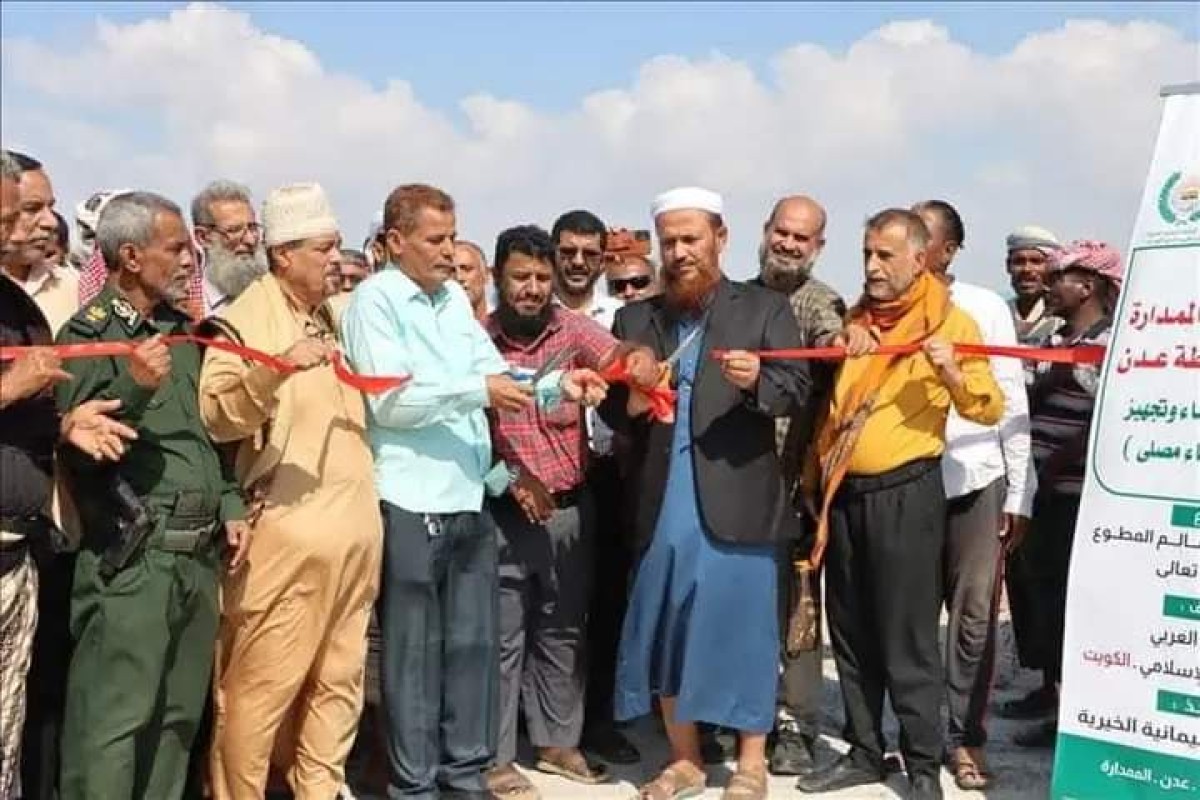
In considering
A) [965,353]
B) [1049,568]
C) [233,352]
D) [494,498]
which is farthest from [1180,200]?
[233,352]

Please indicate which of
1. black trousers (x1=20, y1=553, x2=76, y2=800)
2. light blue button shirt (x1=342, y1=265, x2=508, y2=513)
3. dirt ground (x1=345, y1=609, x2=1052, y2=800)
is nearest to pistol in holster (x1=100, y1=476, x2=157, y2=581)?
black trousers (x1=20, y1=553, x2=76, y2=800)

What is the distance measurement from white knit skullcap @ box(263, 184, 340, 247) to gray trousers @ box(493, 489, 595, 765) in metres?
1.41

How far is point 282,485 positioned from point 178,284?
0.72m

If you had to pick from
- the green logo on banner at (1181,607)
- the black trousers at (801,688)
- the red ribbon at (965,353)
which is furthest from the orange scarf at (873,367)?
the green logo on banner at (1181,607)

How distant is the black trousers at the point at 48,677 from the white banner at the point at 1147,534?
329cm

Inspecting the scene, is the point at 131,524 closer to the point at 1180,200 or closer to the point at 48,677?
the point at 48,677

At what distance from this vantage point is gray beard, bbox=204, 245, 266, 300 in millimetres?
5234

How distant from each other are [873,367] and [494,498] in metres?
1.53

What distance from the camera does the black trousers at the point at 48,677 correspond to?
14.2 feet

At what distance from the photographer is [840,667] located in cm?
538

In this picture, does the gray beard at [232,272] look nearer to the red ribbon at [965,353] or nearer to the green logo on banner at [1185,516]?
the red ribbon at [965,353]

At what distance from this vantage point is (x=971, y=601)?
5.43 meters

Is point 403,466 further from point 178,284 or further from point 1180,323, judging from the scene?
point 1180,323

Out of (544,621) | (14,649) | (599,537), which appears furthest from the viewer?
(599,537)
